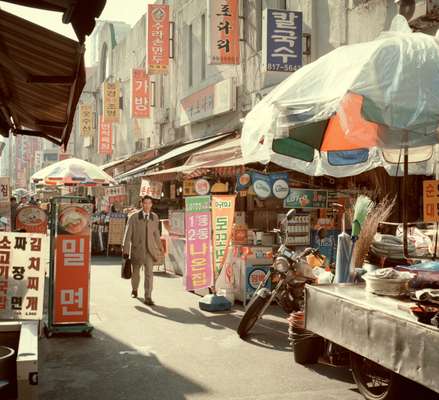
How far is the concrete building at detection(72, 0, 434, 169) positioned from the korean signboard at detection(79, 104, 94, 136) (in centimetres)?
387

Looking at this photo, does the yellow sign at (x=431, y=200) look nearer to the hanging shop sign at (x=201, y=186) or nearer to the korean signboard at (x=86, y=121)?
the hanging shop sign at (x=201, y=186)

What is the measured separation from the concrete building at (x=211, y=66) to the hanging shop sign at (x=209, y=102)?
0.03 metres

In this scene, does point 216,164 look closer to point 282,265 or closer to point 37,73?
point 282,265

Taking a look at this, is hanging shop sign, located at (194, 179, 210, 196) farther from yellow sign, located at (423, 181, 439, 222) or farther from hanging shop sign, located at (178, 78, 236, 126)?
yellow sign, located at (423, 181, 439, 222)

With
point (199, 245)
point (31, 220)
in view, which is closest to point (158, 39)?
point (31, 220)

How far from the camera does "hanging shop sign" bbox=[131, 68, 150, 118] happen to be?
2323 centimetres

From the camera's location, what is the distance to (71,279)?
7.70 meters

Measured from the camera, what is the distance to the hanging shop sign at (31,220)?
43.2 feet

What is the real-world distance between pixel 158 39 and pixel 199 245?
458 inches

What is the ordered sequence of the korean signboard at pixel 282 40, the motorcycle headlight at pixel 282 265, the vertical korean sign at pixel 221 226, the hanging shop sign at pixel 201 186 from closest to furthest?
the motorcycle headlight at pixel 282 265
the vertical korean sign at pixel 221 226
the korean signboard at pixel 282 40
the hanging shop sign at pixel 201 186

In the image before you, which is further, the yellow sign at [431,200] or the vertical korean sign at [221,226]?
the vertical korean sign at [221,226]

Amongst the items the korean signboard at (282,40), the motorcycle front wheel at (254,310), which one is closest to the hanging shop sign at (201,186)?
the korean signboard at (282,40)

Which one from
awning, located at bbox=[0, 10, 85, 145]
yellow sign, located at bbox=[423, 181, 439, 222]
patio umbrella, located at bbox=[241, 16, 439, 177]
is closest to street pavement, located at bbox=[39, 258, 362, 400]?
yellow sign, located at bbox=[423, 181, 439, 222]

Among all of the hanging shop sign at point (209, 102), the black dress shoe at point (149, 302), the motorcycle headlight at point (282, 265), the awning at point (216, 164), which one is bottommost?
the black dress shoe at point (149, 302)
